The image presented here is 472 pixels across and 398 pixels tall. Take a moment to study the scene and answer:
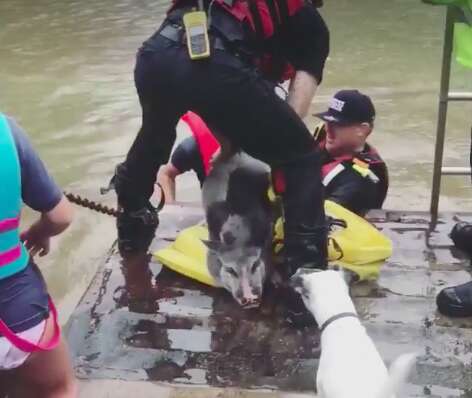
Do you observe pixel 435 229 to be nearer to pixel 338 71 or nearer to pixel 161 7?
pixel 338 71

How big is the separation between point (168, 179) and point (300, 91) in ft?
4.84

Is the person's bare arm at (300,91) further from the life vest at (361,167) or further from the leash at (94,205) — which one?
the leash at (94,205)

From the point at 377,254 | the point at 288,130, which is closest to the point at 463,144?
the point at 377,254

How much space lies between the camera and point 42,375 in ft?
8.06

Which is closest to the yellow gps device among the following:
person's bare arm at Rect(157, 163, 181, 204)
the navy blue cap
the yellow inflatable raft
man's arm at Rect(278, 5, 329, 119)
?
man's arm at Rect(278, 5, 329, 119)

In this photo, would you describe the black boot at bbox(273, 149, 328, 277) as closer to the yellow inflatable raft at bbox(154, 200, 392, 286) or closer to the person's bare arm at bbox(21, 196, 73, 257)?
the yellow inflatable raft at bbox(154, 200, 392, 286)

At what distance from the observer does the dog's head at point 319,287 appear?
2373 millimetres

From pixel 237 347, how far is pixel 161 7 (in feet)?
37.5

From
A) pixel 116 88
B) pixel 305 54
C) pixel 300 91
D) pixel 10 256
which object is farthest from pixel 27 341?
pixel 116 88

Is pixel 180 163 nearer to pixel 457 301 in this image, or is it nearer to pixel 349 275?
pixel 349 275

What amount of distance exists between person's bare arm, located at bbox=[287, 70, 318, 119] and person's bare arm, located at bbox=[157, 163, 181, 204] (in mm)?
1344

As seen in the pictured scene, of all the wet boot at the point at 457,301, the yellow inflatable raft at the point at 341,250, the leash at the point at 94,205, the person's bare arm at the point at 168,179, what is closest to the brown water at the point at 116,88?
the person's bare arm at the point at 168,179

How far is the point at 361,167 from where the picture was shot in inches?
152

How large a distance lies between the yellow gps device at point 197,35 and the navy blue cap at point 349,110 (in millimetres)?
1368
